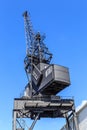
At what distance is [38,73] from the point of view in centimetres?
3631

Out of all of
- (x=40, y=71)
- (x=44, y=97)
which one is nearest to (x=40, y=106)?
(x=44, y=97)

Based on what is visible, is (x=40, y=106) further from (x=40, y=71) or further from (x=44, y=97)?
(x=40, y=71)

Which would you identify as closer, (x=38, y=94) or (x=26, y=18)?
(x=38, y=94)

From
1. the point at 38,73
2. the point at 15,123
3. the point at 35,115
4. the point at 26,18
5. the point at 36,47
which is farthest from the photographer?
the point at 26,18

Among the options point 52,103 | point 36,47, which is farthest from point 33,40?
point 52,103

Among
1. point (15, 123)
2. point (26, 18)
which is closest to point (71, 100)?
point (15, 123)

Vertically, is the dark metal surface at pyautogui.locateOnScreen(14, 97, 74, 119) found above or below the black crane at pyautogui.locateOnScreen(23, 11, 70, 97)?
below

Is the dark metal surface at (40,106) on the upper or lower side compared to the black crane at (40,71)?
lower

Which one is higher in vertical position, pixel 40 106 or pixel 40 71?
pixel 40 71

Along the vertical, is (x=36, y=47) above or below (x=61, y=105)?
above

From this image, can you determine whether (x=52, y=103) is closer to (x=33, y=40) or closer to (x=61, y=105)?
(x=61, y=105)

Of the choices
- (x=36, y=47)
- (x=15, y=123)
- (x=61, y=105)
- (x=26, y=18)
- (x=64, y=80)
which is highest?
(x=26, y=18)

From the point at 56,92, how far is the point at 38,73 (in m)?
3.73

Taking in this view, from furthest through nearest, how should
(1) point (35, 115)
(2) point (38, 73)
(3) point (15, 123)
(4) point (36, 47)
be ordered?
(4) point (36, 47), (2) point (38, 73), (1) point (35, 115), (3) point (15, 123)
